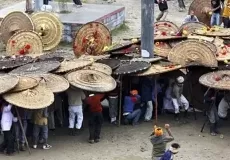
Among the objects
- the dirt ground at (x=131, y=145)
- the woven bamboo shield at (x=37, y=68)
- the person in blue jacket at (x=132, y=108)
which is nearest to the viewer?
the dirt ground at (x=131, y=145)

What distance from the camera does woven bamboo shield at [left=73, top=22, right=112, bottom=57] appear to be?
17.5 metres

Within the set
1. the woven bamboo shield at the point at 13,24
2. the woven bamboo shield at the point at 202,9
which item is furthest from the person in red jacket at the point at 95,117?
the woven bamboo shield at the point at 202,9

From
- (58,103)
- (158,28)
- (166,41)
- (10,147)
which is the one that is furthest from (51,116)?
(158,28)

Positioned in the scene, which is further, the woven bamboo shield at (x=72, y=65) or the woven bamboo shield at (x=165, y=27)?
the woven bamboo shield at (x=165, y=27)

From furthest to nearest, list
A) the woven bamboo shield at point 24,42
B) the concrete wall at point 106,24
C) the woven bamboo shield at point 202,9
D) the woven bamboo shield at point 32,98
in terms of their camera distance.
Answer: the woven bamboo shield at point 202,9 < the concrete wall at point 106,24 < the woven bamboo shield at point 24,42 < the woven bamboo shield at point 32,98

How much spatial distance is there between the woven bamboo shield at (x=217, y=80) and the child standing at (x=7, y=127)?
461 cm

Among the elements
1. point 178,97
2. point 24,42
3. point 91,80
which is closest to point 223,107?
point 178,97

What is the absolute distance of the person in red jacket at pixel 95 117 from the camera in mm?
13477

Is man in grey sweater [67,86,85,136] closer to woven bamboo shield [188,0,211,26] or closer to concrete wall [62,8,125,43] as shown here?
concrete wall [62,8,125,43]

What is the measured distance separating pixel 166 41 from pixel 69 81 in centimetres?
407

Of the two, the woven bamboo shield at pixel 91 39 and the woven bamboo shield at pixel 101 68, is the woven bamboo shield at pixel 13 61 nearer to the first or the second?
the woven bamboo shield at pixel 101 68

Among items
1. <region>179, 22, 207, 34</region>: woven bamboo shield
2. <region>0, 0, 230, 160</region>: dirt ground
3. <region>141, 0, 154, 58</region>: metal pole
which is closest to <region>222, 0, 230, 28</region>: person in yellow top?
<region>179, 22, 207, 34</region>: woven bamboo shield

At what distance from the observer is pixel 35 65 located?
578 inches

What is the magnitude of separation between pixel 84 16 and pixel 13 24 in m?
3.78
